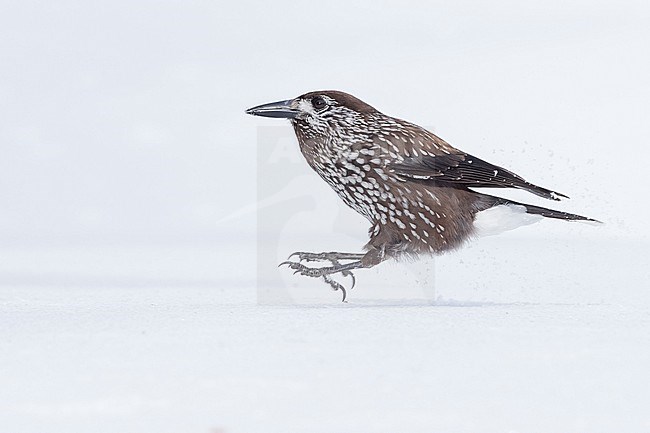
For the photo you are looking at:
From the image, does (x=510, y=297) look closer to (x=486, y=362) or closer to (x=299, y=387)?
(x=486, y=362)

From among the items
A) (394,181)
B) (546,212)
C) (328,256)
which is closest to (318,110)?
(394,181)

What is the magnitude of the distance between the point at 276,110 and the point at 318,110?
0.27 m

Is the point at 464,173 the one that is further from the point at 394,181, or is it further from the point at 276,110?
the point at 276,110

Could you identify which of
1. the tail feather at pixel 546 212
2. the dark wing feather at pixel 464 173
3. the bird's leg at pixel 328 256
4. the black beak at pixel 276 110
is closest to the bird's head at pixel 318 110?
the black beak at pixel 276 110

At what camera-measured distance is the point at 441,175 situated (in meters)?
5.75

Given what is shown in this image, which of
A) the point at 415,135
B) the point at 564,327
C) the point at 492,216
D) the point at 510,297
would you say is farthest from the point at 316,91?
the point at 564,327

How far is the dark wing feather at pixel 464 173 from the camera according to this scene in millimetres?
5720

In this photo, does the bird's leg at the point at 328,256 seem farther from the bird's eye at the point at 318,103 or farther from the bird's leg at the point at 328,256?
the bird's eye at the point at 318,103

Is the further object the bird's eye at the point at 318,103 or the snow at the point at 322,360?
the bird's eye at the point at 318,103

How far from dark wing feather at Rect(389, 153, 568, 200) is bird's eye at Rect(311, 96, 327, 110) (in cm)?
65

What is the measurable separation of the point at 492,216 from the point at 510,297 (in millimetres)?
608

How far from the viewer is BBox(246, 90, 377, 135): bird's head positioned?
595cm

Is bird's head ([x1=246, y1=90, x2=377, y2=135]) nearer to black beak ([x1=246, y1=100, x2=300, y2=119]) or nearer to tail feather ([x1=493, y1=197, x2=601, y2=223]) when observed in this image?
black beak ([x1=246, y1=100, x2=300, y2=119])

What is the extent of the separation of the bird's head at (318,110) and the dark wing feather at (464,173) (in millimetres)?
492
